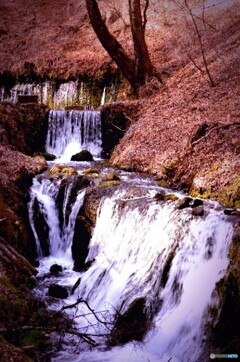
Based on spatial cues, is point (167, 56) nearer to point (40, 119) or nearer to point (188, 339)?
point (40, 119)

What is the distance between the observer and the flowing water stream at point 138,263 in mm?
5938

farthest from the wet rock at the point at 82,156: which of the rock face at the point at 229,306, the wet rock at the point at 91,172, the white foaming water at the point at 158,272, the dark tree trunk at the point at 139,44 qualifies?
the rock face at the point at 229,306

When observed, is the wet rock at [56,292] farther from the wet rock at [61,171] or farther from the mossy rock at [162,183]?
the wet rock at [61,171]

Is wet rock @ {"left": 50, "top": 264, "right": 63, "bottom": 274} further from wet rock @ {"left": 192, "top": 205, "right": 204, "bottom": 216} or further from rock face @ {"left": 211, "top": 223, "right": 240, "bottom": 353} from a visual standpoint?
rock face @ {"left": 211, "top": 223, "right": 240, "bottom": 353}

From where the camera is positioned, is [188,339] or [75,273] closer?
[188,339]

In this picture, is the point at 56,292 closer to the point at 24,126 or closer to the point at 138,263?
the point at 138,263

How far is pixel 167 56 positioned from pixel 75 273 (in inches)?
530

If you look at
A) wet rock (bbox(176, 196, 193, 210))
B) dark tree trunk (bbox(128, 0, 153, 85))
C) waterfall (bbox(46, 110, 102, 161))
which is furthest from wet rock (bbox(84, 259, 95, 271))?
dark tree trunk (bbox(128, 0, 153, 85))

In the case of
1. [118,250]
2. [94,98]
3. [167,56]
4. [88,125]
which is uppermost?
[167,56]

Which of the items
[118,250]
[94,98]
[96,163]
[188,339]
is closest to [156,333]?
[188,339]

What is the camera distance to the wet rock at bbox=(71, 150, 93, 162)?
1487 cm

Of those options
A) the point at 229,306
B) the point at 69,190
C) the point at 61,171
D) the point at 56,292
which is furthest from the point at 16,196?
the point at 229,306

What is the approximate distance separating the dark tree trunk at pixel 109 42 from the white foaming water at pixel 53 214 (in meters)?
7.90

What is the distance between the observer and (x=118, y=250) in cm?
877
